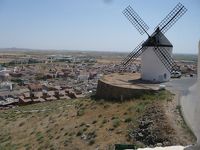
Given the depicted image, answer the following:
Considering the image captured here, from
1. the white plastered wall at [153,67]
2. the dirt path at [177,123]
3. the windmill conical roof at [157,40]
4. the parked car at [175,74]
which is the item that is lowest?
the dirt path at [177,123]

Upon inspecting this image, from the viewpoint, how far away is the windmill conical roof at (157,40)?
21.8m

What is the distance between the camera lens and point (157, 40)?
2188 cm

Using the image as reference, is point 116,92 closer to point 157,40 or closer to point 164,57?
point 164,57

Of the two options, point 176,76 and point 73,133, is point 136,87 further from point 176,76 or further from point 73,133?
point 176,76

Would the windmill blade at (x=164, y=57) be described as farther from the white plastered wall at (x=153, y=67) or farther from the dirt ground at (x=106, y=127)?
the dirt ground at (x=106, y=127)

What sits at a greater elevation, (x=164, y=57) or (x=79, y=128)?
(x=164, y=57)

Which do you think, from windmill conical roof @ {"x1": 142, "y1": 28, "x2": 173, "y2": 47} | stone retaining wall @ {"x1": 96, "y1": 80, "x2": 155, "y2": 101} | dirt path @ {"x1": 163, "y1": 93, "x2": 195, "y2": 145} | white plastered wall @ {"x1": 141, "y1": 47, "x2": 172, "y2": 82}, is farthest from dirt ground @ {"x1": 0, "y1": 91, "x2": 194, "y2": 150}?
windmill conical roof @ {"x1": 142, "y1": 28, "x2": 173, "y2": 47}

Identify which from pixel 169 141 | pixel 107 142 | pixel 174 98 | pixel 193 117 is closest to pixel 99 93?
pixel 174 98

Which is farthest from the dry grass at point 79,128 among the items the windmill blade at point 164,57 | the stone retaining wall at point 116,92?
the windmill blade at point 164,57

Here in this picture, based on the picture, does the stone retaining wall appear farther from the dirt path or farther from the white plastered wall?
the white plastered wall

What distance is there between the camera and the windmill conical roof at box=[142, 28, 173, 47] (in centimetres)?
2179

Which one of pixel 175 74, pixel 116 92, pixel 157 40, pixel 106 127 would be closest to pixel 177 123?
pixel 106 127

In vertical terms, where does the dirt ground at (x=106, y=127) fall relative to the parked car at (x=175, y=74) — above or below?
below

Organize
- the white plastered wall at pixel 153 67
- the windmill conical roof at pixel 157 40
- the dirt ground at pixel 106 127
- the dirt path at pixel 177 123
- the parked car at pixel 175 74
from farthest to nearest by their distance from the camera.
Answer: the parked car at pixel 175 74 < the white plastered wall at pixel 153 67 < the windmill conical roof at pixel 157 40 < the dirt ground at pixel 106 127 < the dirt path at pixel 177 123
